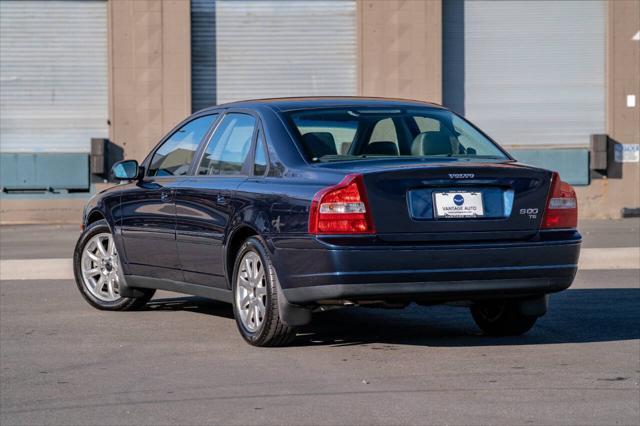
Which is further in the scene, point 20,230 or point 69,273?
point 20,230

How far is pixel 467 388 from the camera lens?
23.0 feet

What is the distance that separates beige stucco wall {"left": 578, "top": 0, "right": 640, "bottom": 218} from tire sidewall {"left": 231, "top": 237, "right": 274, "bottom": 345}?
18.3 m

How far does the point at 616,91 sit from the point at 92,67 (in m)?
10.1

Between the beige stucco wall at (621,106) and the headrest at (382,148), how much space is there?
58.9 feet

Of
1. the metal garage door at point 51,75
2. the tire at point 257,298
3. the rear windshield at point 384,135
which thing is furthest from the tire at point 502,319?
the metal garage door at point 51,75

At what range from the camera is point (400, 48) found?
86.0 feet

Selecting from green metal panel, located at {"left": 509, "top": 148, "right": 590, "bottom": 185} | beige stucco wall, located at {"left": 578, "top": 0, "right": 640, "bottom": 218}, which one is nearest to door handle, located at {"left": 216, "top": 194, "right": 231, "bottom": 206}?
green metal panel, located at {"left": 509, "top": 148, "right": 590, "bottom": 185}

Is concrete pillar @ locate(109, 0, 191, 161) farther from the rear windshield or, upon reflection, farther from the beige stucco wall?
the rear windshield

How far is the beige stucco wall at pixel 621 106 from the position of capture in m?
26.3

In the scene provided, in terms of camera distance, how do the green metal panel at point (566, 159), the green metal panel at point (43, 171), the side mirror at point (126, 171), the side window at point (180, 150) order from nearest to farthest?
the side window at point (180, 150) < the side mirror at point (126, 171) < the green metal panel at point (43, 171) < the green metal panel at point (566, 159)

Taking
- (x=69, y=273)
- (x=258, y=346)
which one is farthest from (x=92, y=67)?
(x=258, y=346)

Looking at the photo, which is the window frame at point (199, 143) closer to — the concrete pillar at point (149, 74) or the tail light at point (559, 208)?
the tail light at point (559, 208)

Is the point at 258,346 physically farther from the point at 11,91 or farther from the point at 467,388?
the point at 11,91

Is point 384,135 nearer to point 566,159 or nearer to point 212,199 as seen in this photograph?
point 212,199
